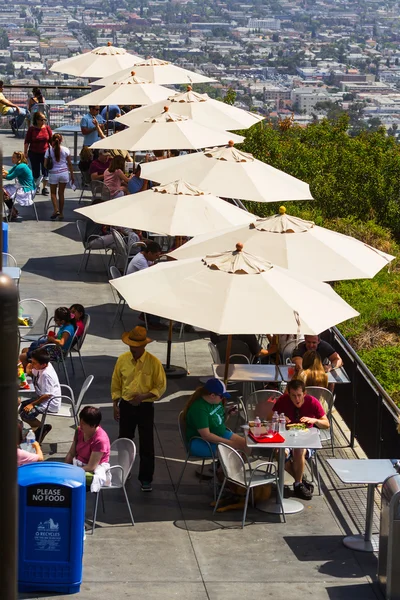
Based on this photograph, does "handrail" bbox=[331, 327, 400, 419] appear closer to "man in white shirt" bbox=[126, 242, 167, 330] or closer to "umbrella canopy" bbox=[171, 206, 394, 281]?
"umbrella canopy" bbox=[171, 206, 394, 281]

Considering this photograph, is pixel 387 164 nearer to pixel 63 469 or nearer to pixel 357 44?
pixel 63 469

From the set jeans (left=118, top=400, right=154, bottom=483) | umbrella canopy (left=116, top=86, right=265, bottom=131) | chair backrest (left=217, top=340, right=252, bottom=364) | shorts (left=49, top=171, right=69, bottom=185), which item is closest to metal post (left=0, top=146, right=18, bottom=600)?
jeans (left=118, top=400, right=154, bottom=483)

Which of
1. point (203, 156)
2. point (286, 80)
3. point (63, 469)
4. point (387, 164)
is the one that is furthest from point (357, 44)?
point (63, 469)

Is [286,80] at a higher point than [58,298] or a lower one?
lower

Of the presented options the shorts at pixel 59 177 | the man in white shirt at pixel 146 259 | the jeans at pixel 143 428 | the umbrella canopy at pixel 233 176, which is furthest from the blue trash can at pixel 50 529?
the shorts at pixel 59 177

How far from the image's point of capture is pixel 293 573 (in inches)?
370

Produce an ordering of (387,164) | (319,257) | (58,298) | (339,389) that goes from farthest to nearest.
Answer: (387,164), (58,298), (339,389), (319,257)

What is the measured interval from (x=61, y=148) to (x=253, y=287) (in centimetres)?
927

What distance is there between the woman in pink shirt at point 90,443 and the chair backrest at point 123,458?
13cm

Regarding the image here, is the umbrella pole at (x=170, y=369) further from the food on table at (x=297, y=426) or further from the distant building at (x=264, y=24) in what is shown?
the distant building at (x=264, y=24)

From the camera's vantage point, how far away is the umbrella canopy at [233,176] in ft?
51.3

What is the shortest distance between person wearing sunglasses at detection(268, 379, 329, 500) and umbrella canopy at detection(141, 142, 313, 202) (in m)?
4.82

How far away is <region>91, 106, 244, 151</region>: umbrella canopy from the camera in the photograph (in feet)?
59.7

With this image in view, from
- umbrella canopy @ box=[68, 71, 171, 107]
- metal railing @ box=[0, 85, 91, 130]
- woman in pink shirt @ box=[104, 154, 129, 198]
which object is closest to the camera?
woman in pink shirt @ box=[104, 154, 129, 198]
